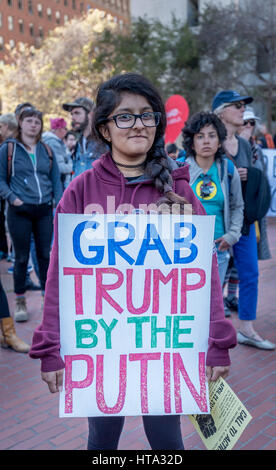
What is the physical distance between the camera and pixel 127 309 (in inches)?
71.2

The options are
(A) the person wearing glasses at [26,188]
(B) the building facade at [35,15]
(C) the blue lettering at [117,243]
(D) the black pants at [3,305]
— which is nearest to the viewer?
(C) the blue lettering at [117,243]

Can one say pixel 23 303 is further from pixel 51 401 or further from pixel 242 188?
pixel 242 188

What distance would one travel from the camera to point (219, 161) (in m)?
3.62

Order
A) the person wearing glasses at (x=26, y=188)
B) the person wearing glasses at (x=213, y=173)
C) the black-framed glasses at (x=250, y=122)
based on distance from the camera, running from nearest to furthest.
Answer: the person wearing glasses at (x=213, y=173)
the person wearing glasses at (x=26, y=188)
the black-framed glasses at (x=250, y=122)

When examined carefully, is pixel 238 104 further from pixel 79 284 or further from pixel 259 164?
pixel 79 284

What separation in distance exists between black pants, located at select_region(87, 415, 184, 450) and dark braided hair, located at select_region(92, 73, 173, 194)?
912 mm

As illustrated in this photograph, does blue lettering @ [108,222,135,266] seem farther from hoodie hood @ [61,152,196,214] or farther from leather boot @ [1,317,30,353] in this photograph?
leather boot @ [1,317,30,353]

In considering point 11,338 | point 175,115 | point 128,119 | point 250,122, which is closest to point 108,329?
point 128,119

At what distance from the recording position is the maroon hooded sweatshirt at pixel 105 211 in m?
1.82

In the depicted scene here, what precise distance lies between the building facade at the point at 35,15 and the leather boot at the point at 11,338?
63.5 metres

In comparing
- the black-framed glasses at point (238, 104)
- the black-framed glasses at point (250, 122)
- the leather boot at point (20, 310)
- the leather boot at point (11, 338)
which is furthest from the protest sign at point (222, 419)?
the black-framed glasses at point (250, 122)

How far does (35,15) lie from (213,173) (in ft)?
240

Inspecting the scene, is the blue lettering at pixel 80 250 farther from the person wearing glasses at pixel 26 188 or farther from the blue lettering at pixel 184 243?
the person wearing glasses at pixel 26 188
